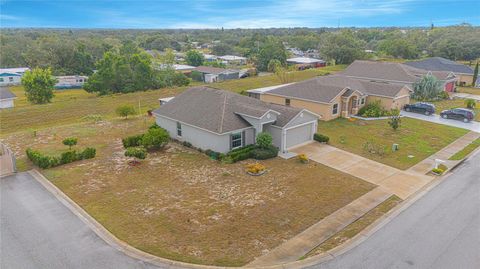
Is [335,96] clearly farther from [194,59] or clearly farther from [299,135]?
[194,59]

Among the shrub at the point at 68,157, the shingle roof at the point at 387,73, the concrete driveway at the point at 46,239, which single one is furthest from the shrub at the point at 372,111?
the concrete driveway at the point at 46,239

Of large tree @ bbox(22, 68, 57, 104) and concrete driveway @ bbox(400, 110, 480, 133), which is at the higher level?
large tree @ bbox(22, 68, 57, 104)

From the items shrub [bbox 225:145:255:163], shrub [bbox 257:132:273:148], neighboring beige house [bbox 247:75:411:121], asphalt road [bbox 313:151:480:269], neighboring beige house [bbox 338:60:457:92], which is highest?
neighboring beige house [bbox 338:60:457:92]

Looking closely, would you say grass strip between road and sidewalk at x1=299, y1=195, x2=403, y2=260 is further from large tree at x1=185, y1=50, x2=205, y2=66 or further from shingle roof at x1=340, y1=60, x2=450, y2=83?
large tree at x1=185, y1=50, x2=205, y2=66

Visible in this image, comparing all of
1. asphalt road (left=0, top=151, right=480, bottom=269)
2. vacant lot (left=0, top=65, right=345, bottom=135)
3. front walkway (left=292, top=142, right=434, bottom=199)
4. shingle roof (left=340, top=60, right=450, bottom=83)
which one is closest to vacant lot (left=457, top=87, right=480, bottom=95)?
shingle roof (left=340, top=60, right=450, bottom=83)

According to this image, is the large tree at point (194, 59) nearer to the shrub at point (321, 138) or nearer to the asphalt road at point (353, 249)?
the shrub at point (321, 138)

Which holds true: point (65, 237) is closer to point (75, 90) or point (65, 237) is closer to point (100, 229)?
point (100, 229)

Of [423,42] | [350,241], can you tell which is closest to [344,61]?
[423,42]
